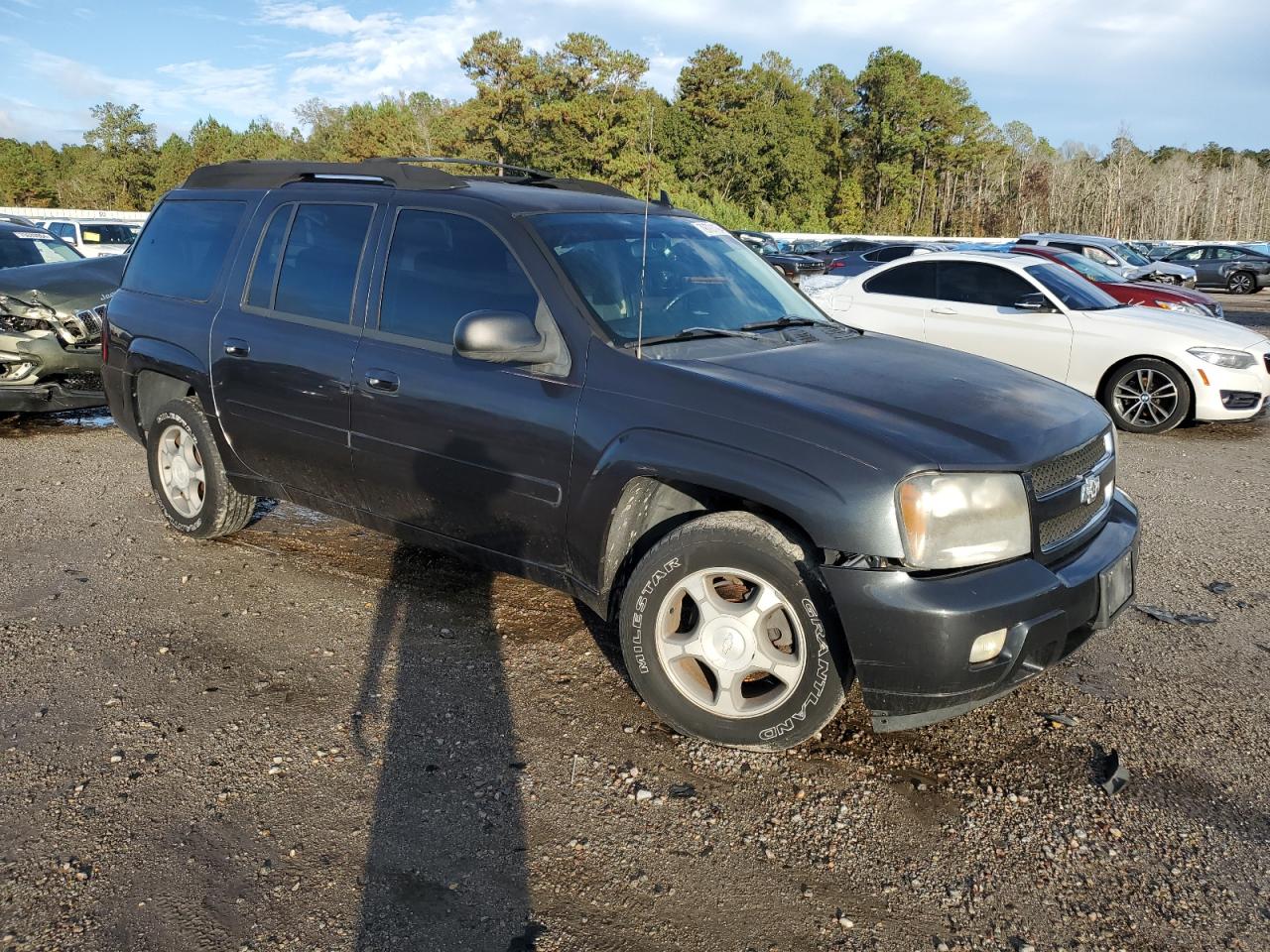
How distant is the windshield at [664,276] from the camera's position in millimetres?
3637

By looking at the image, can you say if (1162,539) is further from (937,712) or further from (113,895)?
(113,895)

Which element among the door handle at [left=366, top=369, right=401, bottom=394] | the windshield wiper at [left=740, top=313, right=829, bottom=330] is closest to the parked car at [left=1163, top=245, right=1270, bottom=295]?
the windshield wiper at [left=740, top=313, right=829, bottom=330]

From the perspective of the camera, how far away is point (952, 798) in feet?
9.81

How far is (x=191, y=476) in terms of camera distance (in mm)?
5156

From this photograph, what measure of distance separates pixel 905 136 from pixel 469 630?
73931 millimetres

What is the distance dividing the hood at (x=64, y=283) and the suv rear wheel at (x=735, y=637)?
6610 millimetres

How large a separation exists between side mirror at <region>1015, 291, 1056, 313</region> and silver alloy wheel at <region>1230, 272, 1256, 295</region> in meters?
27.4

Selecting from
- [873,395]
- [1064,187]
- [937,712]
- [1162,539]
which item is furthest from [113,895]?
[1064,187]

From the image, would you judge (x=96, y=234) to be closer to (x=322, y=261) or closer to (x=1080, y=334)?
(x=322, y=261)

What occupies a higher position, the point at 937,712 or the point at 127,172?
the point at 127,172

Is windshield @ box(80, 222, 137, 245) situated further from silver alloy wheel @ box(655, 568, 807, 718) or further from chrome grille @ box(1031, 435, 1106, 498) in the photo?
chrome grille @ box(1031, 435, 1106, 498)

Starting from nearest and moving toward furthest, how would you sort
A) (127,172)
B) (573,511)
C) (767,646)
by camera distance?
1. (767,646)
2. (573,511)
3. (127,172)

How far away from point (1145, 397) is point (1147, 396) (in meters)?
0.02

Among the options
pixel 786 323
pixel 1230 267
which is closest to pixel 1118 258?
pixel 1230 267
